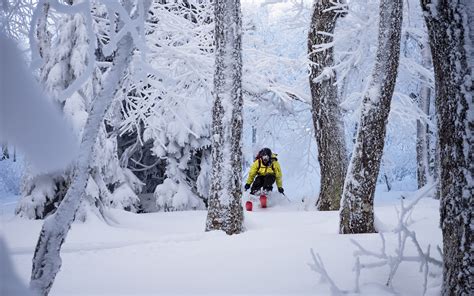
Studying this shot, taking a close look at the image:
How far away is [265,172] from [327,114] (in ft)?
9.24

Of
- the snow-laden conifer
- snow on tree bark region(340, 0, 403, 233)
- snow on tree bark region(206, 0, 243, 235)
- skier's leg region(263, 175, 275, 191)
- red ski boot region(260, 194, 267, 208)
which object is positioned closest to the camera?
snow on tree bark region(340, 0, 403, 233)

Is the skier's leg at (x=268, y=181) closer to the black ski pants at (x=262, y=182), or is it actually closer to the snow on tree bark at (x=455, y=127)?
the black ski pants at (x=262, y=182)

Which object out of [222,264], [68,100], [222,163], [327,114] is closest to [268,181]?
[327,114]

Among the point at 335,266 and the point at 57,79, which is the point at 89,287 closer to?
the point at 335,266

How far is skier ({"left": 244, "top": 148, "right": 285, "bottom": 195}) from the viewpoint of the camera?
34.9 feet

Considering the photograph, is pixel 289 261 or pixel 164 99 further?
pixel 164 99

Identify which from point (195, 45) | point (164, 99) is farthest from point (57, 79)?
point (195, 45)

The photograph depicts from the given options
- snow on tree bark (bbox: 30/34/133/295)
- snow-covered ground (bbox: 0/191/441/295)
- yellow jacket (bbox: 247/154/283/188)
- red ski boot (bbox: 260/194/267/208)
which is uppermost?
snow on tree bark (bbox: 30/34/133/295)

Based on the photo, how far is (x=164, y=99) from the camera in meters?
9.57

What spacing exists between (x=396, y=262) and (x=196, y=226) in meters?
5.05

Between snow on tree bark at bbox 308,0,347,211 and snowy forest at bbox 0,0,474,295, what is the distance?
29 millimetres

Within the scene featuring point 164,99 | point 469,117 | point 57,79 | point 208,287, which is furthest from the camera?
point 164,99

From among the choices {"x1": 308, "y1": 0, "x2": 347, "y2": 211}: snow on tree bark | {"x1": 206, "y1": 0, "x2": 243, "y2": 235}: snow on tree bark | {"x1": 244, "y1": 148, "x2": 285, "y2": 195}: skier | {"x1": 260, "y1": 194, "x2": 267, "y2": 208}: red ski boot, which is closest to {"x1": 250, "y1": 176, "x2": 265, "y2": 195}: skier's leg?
{"x1": 244, "y1": 148, "x2": 285, "y2": 195}: skier

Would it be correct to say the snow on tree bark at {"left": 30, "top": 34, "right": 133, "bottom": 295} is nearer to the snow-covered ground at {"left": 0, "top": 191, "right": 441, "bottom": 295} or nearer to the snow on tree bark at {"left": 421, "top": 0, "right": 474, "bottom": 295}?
the snow-covered ground at {"left": 0, "top": 191, "right": 441, "bottom": 295}
